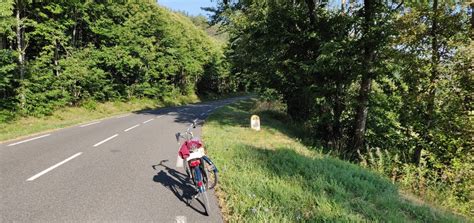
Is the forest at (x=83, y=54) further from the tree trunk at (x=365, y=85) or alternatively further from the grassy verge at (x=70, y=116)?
the tree trunk at (x=365, y=85)

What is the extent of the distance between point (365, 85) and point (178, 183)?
818 centimetres

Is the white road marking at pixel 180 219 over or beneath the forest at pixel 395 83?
beneath

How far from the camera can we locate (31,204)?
5.23m

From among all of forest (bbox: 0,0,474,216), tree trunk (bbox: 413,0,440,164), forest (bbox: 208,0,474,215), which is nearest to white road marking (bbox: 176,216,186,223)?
forest (bbox: 208,0,474,215)

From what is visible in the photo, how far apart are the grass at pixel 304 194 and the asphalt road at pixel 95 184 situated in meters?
0.64

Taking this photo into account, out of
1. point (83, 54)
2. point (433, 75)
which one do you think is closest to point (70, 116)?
point (83, 54)

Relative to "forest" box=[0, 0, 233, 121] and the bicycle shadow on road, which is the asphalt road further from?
"forest" box=[0, 0, 233, 121]

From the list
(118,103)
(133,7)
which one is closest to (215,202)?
(118,103)

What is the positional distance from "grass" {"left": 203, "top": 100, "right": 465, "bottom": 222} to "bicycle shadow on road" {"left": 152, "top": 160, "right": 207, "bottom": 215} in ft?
1.87

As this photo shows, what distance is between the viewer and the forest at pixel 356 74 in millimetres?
9469

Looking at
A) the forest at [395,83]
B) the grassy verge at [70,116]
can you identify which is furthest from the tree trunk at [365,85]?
the grassy verge at [70,116]

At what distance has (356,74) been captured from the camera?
10789 mm

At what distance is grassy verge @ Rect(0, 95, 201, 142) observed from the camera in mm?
14555

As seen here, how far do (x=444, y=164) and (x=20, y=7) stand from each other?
936 inches
